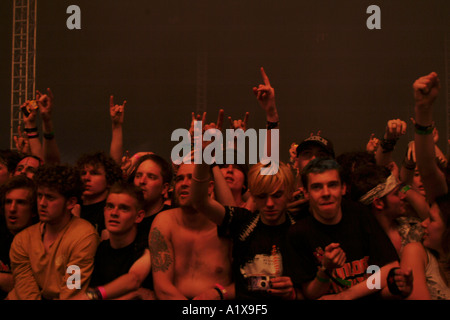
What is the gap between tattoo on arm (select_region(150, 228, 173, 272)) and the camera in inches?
107

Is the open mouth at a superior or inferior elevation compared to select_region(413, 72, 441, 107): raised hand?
inferior

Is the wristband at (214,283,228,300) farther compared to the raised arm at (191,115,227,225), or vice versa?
the wristband at (214,283,228,300)

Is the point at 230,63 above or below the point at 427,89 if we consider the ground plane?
above

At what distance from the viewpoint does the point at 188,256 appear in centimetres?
280

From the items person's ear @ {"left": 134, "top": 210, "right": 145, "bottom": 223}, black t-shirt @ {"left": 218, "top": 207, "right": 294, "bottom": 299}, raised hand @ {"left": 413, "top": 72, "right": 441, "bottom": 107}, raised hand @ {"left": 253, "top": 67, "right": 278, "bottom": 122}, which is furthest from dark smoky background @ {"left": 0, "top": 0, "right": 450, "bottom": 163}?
raised hand @ {"left": 413, "top": 72, "right": 441, "bottom": 107}

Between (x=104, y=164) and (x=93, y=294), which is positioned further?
(x=104, y=164)

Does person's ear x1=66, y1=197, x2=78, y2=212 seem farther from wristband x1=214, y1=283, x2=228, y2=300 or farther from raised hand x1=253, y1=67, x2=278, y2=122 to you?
raised hand x1=253, y1=67, x2=278, y2=122

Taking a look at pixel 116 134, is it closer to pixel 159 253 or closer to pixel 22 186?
pixel 22 186

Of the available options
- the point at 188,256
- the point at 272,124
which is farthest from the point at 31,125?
the point at 272,124

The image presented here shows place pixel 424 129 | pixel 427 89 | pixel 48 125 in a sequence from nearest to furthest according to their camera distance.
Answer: pixel 427 89
pixel 424 129
pixel 48 125

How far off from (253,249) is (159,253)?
57cm

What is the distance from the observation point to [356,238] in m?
2.45

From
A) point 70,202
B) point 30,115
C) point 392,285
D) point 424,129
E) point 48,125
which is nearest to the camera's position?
point 392,285

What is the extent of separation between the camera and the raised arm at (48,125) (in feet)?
12.1
